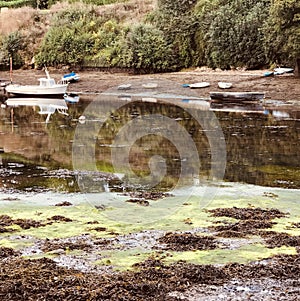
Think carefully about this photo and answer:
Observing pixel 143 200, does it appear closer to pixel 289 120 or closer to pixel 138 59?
pixel 289 120

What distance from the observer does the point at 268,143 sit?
19141 mm

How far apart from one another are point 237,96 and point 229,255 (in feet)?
81.4

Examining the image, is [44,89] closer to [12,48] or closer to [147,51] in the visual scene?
[147,51]

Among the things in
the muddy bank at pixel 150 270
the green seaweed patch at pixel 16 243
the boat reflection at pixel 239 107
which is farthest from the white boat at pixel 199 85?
the green seaweed patch at pixel 16 243

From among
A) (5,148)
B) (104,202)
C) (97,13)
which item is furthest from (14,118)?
(97,13)

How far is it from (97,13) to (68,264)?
162 ft

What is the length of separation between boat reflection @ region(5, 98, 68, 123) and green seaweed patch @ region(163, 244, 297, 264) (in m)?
20.8

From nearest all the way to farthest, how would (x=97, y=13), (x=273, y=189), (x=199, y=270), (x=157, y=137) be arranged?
(x=199, y=270) → (x=273, y=189) → (x=157, y=137) → (x=97, y=13)

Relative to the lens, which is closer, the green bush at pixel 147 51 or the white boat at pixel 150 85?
the white boat at pixel 150 85

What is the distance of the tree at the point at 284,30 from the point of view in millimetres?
31422

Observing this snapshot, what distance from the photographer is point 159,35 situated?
151ft

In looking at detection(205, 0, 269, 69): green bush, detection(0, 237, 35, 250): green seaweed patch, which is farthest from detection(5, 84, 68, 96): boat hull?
detection(0, 237, 35, 250): green seaweed patch

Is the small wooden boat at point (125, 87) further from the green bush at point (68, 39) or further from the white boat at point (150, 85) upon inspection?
the green bush at point (68, 39)

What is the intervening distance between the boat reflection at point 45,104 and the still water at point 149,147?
1.83 ft
